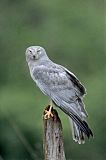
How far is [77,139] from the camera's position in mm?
7145

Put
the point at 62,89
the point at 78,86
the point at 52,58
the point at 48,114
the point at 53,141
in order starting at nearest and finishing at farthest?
the point at 53,141
the point at 48,114
the point at 78,86
the point at 62,89
the point at 52,58

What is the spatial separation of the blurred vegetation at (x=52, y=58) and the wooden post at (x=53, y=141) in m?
3.99

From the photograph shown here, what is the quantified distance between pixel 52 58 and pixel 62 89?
306 inches

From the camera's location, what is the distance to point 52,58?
50.3ft

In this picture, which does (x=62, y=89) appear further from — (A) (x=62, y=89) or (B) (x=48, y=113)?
(B) (x=48, y=113)

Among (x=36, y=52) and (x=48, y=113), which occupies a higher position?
(x=36, y=52)

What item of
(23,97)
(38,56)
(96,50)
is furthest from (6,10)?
(38,56)

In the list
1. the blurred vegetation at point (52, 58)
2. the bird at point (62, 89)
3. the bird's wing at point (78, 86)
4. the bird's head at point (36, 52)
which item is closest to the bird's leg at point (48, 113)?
the bird at point (62, 89)

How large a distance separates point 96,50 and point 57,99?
382 inches

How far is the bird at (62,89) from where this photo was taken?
710cm

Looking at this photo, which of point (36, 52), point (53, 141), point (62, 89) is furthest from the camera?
point (36, 52)

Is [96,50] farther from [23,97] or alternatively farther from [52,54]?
[23,97]

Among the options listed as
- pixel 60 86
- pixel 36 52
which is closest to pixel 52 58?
pixel 36 52

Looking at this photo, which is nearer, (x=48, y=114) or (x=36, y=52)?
(x=48, y=114)
